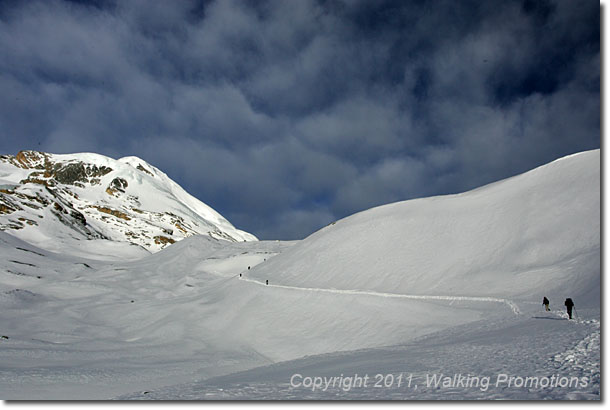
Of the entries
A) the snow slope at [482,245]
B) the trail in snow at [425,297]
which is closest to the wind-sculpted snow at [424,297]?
the trail in snow at [425,297]

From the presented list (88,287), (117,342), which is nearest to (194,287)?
(88,287)

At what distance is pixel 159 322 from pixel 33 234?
115 metres

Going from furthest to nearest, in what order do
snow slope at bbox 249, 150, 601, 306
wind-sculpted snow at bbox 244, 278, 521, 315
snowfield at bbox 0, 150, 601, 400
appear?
snow slope at bbox 249, 150, 601, 306, wind-sculpted snow at bbox 244, 278, 521, 315, snowfield at bbox 0, 150, 601, 400

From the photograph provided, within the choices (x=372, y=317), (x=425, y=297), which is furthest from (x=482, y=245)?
(x=372, y=317)

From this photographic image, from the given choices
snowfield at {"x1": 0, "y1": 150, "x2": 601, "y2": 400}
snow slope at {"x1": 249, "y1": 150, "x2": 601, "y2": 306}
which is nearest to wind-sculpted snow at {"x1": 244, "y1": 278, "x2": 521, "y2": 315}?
snowfield at {"x1": 0, "y1": 150, "x2": 601, "y2": 400}

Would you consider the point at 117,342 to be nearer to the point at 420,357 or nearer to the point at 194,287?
the point at 194,287

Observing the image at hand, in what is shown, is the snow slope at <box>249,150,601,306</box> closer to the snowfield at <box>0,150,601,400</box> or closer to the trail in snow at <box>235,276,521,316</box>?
the snowfield at <box>0,150,601,400</box>

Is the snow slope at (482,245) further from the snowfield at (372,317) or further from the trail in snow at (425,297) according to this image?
the trail in snow at (425,297)

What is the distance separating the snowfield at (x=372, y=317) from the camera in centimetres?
928

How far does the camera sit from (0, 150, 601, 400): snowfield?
9281 mm

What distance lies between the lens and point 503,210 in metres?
35.9

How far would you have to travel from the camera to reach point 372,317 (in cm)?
2589

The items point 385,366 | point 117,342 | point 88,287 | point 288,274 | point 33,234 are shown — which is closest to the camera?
point 385,366

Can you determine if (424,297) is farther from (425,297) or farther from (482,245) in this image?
(482,245)
